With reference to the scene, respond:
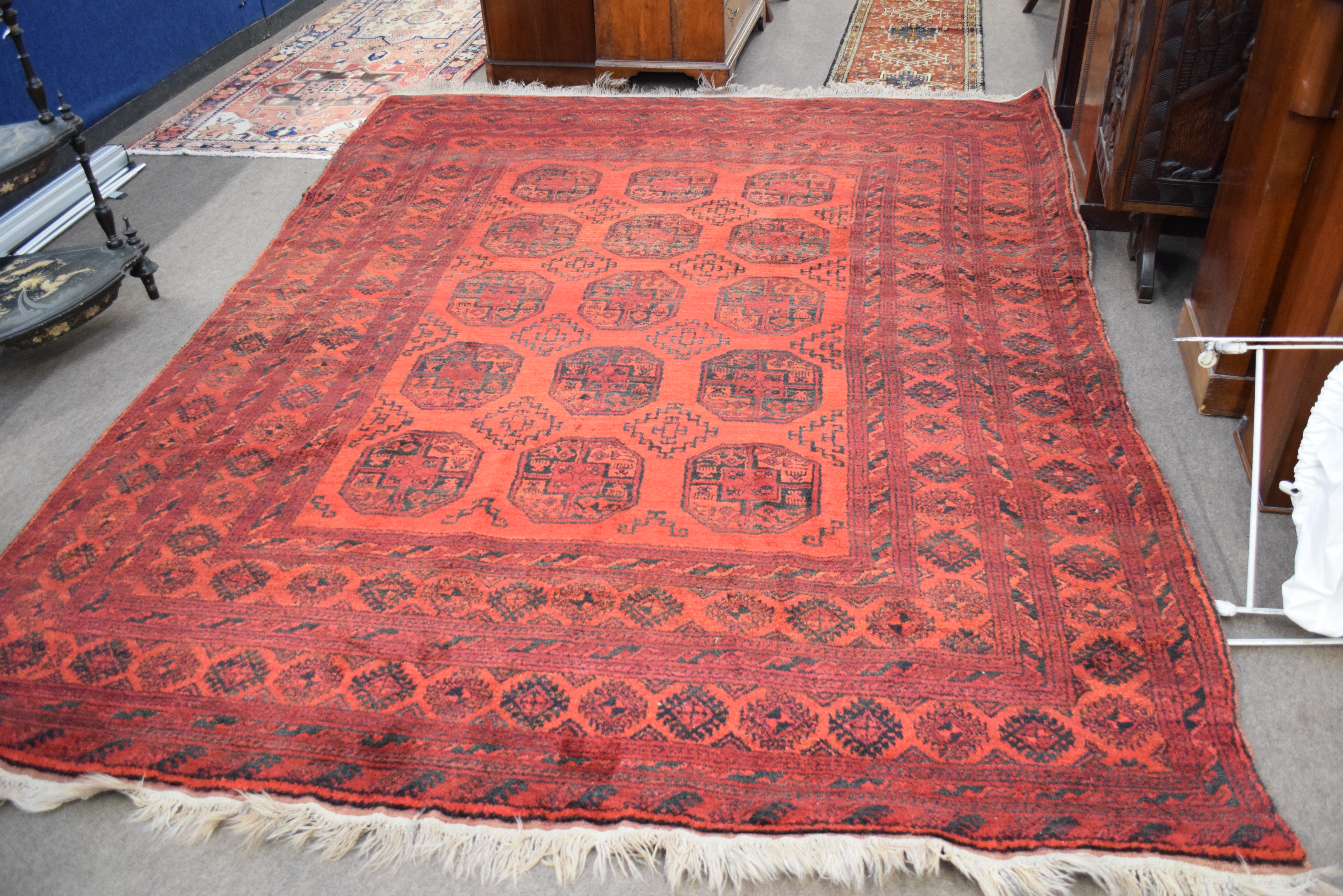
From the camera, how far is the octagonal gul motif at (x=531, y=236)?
3406mm

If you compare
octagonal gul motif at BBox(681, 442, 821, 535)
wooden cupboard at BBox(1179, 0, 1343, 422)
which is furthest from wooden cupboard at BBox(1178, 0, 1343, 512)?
octagonal gul motif at BBox(681, 442, 821, 535)

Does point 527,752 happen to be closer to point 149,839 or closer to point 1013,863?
point 149,839

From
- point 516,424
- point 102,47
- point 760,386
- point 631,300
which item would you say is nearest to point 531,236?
point 631,300

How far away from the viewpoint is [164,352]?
3074mm

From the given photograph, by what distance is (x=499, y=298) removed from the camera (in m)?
3.17

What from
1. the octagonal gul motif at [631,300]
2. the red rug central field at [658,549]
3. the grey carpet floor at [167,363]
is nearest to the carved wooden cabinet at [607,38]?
the grey carpet floor at [167,363]

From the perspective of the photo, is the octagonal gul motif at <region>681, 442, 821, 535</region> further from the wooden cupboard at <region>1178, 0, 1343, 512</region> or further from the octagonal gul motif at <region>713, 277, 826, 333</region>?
the wooden cupboard at <region>1178, 0, 1343, 512</region>

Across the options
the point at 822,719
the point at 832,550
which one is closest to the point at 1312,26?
the point at 832,550

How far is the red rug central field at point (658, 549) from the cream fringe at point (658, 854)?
3 centimetres

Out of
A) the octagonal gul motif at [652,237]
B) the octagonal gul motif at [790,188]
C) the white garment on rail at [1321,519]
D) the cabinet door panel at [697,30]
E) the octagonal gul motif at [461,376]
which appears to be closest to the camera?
the white garment on rail at [1321,519]

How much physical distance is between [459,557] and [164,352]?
1.44 metres

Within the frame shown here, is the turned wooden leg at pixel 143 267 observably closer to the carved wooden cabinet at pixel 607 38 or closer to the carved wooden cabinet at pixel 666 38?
the carved wooden cabinet at pixel 607 38

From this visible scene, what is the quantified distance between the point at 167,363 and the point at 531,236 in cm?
122

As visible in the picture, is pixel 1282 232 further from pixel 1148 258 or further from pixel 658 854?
pixel 658 854
